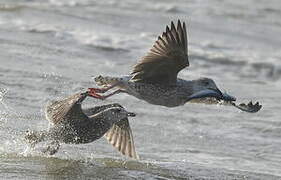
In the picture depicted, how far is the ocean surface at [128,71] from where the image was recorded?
7793mm

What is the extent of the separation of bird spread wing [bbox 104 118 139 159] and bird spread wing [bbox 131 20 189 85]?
0.48m

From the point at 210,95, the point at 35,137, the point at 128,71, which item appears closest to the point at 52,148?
the point at 35,137

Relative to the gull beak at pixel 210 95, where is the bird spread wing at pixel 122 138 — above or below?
below

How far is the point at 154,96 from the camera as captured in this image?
792 cm

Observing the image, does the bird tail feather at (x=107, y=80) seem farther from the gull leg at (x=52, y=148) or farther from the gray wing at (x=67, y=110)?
the gull leg at (x=52, y=148)

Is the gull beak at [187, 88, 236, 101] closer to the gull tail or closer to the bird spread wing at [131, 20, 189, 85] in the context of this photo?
the bird spread wing at [131, 20, 189, 85]

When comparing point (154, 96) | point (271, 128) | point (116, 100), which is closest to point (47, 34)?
point (116, 100)

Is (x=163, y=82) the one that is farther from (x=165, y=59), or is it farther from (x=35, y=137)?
(x=35, y=137)

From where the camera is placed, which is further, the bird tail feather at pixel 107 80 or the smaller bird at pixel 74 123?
the bird tail feather at pixel 107 80

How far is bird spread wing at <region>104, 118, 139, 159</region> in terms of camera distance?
26.3ft

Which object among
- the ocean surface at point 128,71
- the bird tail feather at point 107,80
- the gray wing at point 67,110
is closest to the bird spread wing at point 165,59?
the bird tail feather at point 107,80

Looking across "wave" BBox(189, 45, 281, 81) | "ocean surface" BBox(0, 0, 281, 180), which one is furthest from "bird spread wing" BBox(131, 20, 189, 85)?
"wave" BBox(189, 45, 281, 81)

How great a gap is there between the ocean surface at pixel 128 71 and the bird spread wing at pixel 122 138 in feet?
0.33

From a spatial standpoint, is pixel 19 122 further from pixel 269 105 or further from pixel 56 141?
pixel 269 105
